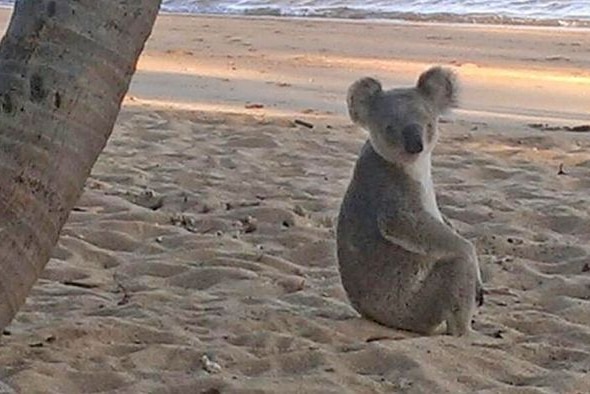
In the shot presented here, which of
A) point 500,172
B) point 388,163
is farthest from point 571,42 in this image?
point 388,163

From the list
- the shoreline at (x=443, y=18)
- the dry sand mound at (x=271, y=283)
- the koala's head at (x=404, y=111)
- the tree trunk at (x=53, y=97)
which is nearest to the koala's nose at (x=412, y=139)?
the koala's head at (x=404, y=111)

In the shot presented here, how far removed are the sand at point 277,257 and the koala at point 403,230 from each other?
12 cm

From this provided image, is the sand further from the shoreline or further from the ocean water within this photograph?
the ocean water

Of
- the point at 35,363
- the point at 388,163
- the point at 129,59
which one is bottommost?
the point at 35,363

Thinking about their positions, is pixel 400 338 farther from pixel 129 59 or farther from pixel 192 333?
pixel 129 59

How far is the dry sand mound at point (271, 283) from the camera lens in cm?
472

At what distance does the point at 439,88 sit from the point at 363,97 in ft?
0.99

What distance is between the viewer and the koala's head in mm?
5168

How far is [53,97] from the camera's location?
3.54 m

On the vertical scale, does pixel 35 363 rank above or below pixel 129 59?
below

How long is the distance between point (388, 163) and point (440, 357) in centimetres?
83

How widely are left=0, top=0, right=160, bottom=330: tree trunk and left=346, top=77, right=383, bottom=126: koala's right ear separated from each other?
1.78m

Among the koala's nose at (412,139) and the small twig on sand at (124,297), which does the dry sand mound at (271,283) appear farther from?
the koala's nose at (412,139)

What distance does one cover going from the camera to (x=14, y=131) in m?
3.54
